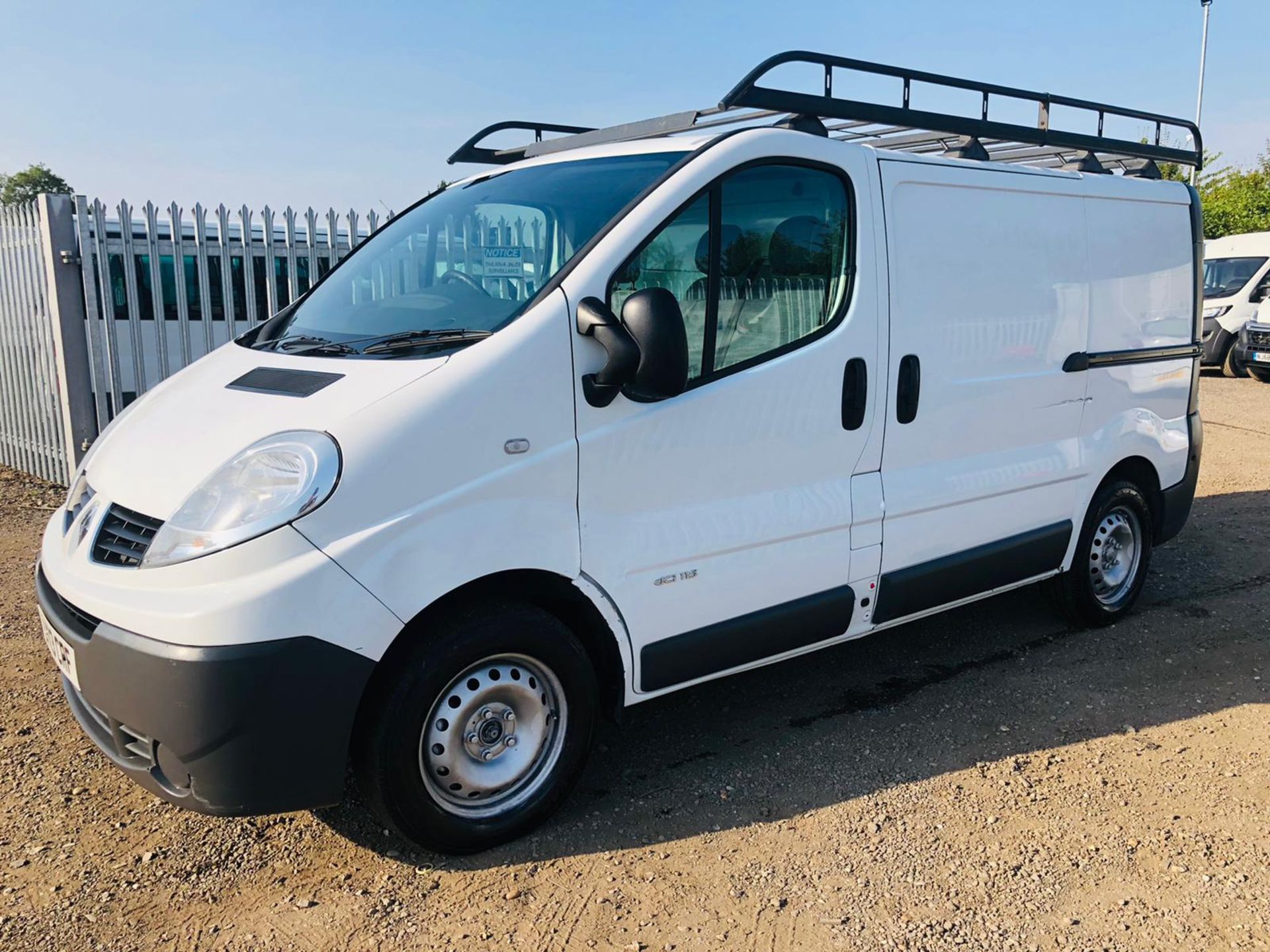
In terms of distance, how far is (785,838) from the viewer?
328 centimetres

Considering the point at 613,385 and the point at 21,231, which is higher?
the point at 21,231

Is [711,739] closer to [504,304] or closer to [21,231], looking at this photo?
[504,304]

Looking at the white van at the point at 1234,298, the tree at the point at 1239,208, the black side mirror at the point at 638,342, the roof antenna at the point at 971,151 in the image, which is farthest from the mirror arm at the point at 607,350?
the tree at the point at 1239,208

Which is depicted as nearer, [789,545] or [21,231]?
[789,545]

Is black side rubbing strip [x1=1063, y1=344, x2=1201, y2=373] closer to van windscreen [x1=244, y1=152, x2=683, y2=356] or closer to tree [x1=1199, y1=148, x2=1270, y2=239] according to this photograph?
van windscreen [x1=244, y1=152, x2=683, y2=356]

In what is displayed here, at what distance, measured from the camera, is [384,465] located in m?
2.74

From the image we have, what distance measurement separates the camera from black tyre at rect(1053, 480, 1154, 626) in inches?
198

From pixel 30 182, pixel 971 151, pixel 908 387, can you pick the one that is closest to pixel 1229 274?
pixel 971 151

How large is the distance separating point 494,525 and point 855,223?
71.3 inches

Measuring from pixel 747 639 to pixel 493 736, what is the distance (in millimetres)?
961

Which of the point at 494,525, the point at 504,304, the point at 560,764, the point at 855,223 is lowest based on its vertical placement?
the point at 560,764

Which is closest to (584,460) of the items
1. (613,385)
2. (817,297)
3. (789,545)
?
(613,385)

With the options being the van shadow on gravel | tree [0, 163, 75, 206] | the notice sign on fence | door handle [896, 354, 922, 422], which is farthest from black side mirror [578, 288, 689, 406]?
tree [0, 163, 75, 206]

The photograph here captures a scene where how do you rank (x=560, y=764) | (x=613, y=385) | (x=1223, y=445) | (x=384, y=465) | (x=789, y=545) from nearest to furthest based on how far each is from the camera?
(x=384, y=465), (x=613, y=385), (x=560, y=764), (x=789, y=545), (x=1223, y=445)
